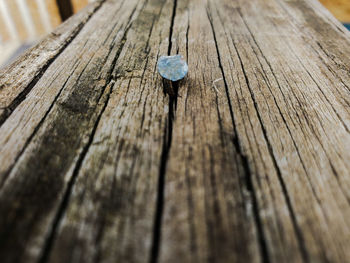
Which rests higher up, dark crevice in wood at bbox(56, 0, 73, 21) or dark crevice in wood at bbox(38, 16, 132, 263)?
dark crevice in wood at bbox(38, 16, 132, 263)

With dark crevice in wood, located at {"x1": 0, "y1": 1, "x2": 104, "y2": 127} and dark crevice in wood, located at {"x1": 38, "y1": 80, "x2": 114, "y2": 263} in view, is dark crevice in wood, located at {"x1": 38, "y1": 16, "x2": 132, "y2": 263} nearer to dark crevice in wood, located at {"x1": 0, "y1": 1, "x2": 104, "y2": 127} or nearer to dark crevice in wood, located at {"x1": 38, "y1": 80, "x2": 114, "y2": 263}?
dark crevice in wood, located at {"x1": 38, "y1": 80, "x2": 114, "y2": 263}

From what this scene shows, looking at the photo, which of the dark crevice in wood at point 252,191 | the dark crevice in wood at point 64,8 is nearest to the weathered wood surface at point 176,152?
the dark crevice in wood at point 252,191

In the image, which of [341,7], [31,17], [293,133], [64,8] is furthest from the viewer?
[31,17]

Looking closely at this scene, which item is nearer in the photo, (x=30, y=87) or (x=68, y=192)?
(x=68, y=192)

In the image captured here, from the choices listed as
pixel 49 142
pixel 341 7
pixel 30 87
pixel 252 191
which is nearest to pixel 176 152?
pixel 252 191

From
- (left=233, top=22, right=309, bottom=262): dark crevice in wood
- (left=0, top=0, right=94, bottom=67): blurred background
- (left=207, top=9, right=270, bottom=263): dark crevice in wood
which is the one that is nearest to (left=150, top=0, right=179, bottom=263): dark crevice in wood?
(left=207, top=9, right=270, bottom=263): dark crevice in wood

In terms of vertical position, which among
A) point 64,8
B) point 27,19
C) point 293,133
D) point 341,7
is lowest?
point 27,19

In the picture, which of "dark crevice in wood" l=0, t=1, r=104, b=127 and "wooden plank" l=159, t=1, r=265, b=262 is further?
"dark crevice in wood" l=0, t=1, r=104, b=127

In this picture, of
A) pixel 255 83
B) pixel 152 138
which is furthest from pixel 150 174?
pixel 255 83

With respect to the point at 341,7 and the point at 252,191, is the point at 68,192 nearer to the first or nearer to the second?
the point at 252,191
